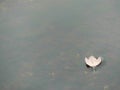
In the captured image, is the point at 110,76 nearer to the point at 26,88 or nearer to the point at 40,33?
the point at 26,88

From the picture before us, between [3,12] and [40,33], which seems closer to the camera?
[40,33]

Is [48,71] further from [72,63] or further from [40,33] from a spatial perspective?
[40,33]

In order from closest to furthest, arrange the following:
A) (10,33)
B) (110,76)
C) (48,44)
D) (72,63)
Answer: (110,76) < (72,63) < (48,44) < (10,33)

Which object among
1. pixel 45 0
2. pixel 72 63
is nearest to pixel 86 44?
pixel 72 63

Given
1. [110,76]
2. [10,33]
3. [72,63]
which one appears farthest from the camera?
[10,33]

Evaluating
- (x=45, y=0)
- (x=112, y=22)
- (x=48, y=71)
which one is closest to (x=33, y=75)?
(x=48, y=71)

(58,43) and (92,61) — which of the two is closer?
(92,61)

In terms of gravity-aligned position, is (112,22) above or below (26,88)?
above
